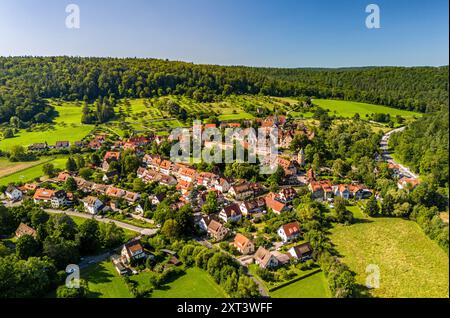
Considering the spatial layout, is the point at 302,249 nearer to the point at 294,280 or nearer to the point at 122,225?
the point at 294,280

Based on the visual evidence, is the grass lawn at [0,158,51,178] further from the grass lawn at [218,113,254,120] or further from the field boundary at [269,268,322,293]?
the field boundary at [269,268,322,293]

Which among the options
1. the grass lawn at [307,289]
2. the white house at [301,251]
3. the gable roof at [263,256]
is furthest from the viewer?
the white house at [301,251]

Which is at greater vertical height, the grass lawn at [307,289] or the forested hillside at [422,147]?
the forested hillside at [422,147]

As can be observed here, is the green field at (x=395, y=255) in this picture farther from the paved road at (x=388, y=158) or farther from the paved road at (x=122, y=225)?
the paved road at (x=122, y=225)

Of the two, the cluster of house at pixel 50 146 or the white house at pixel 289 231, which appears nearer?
the white house at pixel 289 231

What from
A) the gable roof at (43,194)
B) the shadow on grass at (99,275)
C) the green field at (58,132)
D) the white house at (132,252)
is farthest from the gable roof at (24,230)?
the green field at (58,132)
